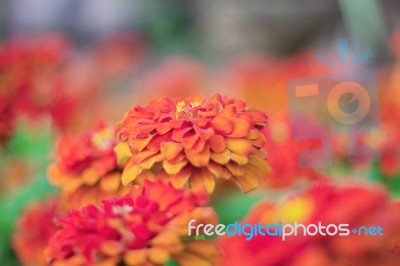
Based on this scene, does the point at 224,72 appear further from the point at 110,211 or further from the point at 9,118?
the point at 110,211

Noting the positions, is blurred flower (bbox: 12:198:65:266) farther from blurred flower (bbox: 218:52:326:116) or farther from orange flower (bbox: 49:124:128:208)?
blurred flower (bbox: 218:52:326:116)

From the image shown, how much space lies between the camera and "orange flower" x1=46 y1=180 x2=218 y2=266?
1.99 ft

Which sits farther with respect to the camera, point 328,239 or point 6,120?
point 6,120

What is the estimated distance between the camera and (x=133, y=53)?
1.14m

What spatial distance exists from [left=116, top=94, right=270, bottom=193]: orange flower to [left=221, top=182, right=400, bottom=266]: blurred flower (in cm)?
5

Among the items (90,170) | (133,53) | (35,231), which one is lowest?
(35,231)

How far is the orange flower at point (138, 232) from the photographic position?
1.99ft

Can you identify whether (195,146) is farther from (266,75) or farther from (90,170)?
(266,75)

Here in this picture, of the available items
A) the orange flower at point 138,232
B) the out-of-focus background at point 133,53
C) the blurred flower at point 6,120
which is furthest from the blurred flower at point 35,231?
the orange flower at point 138,232

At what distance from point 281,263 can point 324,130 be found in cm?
36
